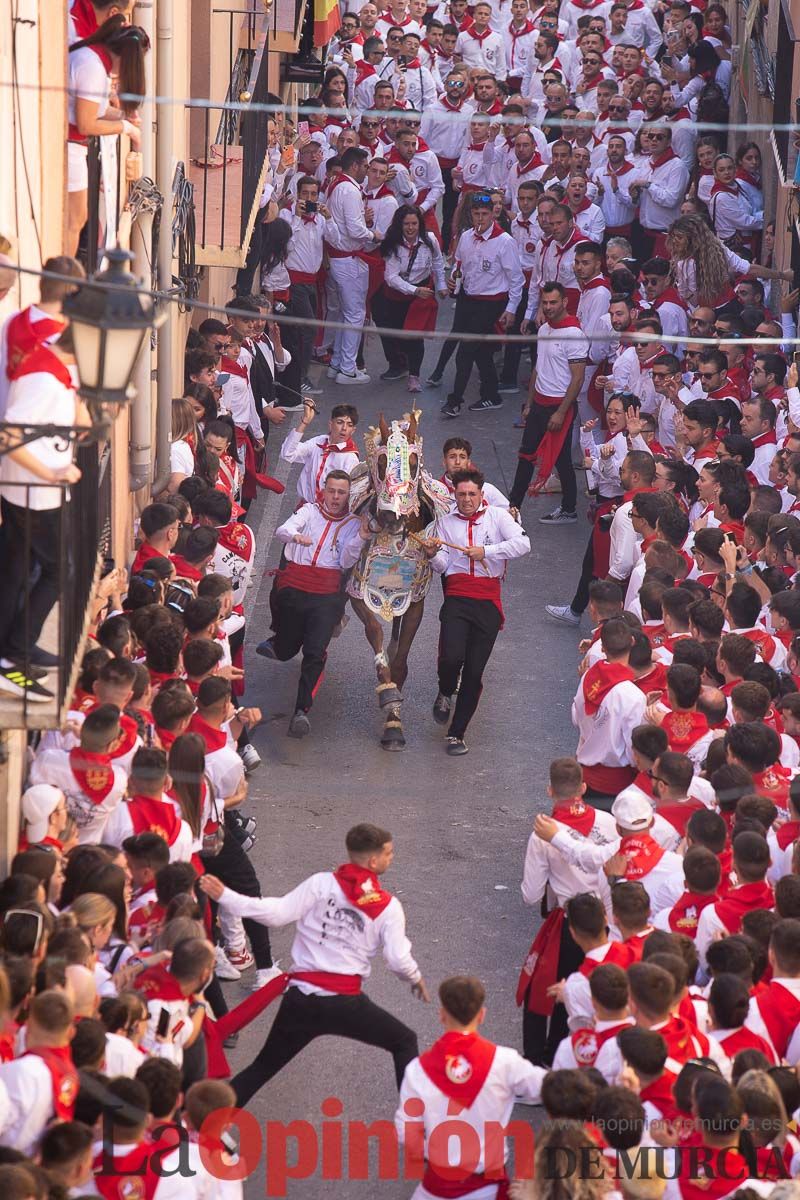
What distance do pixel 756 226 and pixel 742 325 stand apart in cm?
348

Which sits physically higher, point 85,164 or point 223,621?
point 85,164

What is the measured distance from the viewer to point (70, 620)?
25.1ft

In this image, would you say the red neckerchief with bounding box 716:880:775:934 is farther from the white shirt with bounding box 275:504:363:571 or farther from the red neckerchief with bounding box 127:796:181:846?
the white shirt with bounding box 275:504:363:571

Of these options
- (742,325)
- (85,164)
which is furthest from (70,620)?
(742,325)

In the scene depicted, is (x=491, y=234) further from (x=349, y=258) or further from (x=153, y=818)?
(x=153, y=818)

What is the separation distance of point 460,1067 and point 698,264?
10.5 metres

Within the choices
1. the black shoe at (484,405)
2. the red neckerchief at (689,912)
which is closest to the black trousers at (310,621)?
the red neckerchief at (689,912)

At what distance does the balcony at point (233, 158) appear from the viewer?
47.8 feet

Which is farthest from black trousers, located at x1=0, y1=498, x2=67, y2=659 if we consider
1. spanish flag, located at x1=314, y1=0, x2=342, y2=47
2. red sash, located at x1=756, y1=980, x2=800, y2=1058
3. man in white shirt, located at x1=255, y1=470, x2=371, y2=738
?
spanish flag, located at x1=314, y1=0, x2=342, y2=47

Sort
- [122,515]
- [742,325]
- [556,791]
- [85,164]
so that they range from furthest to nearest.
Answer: [742,325] < [122,515] < [85,164] < [556,791]

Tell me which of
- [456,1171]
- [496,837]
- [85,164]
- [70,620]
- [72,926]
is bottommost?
[496,837]

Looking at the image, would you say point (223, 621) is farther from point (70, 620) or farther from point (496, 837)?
point (70, 620)

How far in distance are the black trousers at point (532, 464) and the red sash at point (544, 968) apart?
733cm

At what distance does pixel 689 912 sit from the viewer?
8.20 metres
